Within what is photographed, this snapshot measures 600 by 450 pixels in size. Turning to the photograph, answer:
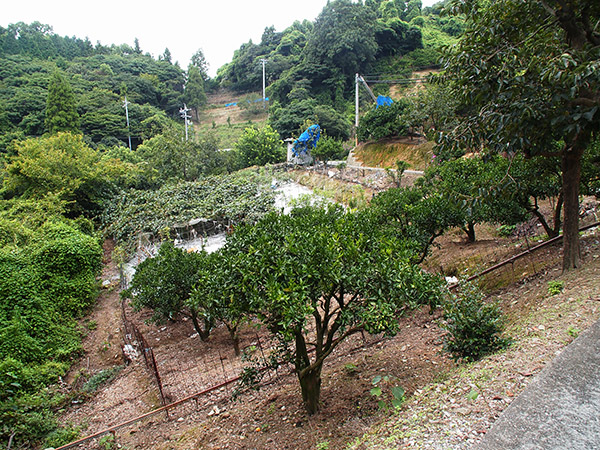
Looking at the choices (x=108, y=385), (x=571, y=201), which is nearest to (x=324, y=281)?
(x=571, y=201)

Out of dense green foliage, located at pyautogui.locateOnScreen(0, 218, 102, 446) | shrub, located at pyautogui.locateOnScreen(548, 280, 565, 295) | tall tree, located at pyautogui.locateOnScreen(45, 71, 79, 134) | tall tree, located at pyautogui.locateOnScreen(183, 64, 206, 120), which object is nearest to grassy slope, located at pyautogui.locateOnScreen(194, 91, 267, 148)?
tall tree, located at pyautogui.locateOnScreen(183, 64, 206, 120)

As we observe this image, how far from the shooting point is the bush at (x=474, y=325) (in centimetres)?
456

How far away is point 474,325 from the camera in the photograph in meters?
4.60

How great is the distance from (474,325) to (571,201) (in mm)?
3282

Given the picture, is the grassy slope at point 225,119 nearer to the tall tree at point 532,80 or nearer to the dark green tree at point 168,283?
the dark green tree at point 168,283

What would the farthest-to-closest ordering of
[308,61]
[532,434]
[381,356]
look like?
[308,61] < [381,356] < [532,434]

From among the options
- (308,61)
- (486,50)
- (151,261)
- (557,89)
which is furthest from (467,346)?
(308,61)

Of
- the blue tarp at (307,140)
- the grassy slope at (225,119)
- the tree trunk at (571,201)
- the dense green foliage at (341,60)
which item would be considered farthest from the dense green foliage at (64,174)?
the grassy slope at (225,119)

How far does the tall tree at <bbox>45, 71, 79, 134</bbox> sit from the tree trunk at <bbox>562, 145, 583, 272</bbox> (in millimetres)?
35722

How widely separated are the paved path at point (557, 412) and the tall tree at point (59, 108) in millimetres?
36765

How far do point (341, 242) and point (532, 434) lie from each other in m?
2.54

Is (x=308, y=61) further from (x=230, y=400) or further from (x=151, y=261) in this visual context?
(x=230, y=400)

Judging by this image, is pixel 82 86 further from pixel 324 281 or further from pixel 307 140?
pixel 324 281

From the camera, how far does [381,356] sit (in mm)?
6184
